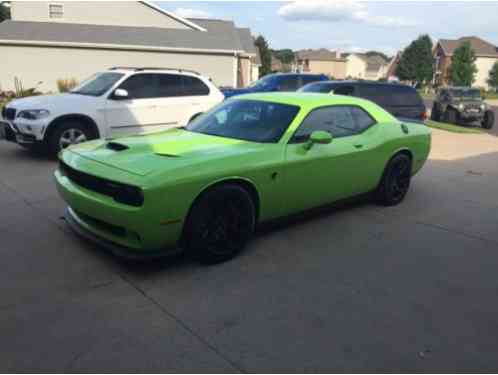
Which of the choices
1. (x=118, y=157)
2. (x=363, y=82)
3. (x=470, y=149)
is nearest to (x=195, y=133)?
(x=118, y=157)

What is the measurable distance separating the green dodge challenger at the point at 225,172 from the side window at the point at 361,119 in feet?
0.05

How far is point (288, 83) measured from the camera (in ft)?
49.5

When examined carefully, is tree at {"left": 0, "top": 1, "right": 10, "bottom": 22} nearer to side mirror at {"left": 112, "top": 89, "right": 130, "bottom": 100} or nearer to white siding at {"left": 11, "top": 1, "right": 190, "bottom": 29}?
white siding at {"left": 11, "top": 1, "right": 190, "bottom": 29}

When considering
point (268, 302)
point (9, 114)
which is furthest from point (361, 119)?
point (9, 114)

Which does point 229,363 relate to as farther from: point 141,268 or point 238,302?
point 141,268

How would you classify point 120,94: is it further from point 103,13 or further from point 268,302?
point 103,13

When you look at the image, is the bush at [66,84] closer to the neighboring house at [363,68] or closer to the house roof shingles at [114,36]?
the house roof shingles at [114,36]

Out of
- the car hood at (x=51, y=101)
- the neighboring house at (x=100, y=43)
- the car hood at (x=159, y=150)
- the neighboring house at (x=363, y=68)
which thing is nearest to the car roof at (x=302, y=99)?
the car hood at (x=159, y=150)

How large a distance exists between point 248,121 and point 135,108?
437cm

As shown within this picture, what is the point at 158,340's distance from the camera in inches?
116

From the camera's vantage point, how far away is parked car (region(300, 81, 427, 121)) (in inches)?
451

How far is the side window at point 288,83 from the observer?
1495 cm

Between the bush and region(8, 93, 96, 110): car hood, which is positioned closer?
region(8, 93, 96, 110): car hood

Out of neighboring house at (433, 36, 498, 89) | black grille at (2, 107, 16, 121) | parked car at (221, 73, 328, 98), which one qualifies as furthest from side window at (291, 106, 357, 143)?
neighboring house at (433, 36, 498, 89)
